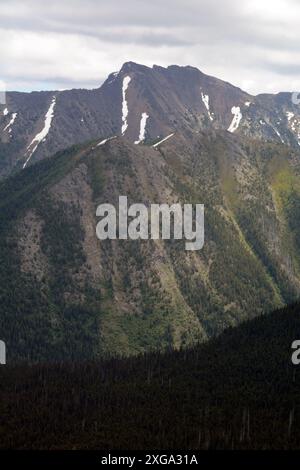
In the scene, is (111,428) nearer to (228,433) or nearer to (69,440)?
(69,440)
